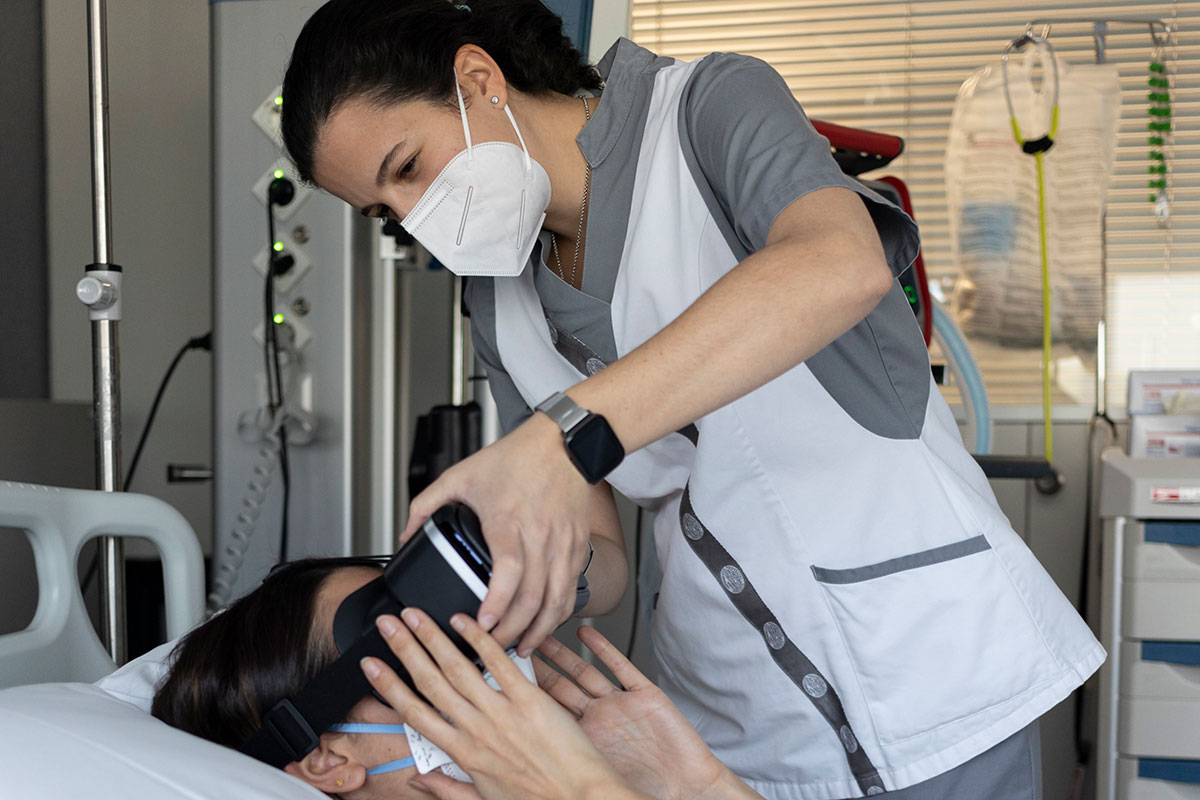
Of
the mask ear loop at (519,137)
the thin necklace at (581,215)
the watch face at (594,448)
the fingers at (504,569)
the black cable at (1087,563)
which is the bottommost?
→ the black cable at (1087,563)

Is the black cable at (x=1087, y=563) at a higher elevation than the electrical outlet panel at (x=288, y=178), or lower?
lower

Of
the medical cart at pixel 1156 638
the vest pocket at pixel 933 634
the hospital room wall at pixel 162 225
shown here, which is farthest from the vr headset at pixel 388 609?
the hospital room wall at pixel 162 225

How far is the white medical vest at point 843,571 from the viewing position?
3.27ft

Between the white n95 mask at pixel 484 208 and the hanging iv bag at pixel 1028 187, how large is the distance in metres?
1.75

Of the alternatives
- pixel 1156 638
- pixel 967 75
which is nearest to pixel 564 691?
pixel 1156 638

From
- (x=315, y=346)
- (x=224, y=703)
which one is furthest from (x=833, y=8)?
(x=224, y=703)

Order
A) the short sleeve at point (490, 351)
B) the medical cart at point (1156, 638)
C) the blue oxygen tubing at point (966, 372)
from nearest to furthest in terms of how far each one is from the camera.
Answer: the short sleeve at point (490, 351) → the medical cart at point (1156, 638) → the blue oxygen tubing at point (966, 372)

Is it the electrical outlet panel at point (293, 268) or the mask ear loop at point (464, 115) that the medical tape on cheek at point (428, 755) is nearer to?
the mask ear loop at point (464, 115)

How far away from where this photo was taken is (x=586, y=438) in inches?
27.5

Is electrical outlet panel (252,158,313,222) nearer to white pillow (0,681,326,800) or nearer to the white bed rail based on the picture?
the white bed rail

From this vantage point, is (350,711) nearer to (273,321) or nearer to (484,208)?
(484,208)

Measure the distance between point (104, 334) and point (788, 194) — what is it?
92cm

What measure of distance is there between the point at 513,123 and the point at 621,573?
503 mm

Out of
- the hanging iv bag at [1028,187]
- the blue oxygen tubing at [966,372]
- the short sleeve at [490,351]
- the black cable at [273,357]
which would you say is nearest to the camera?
the short sleeve at [490,351]
